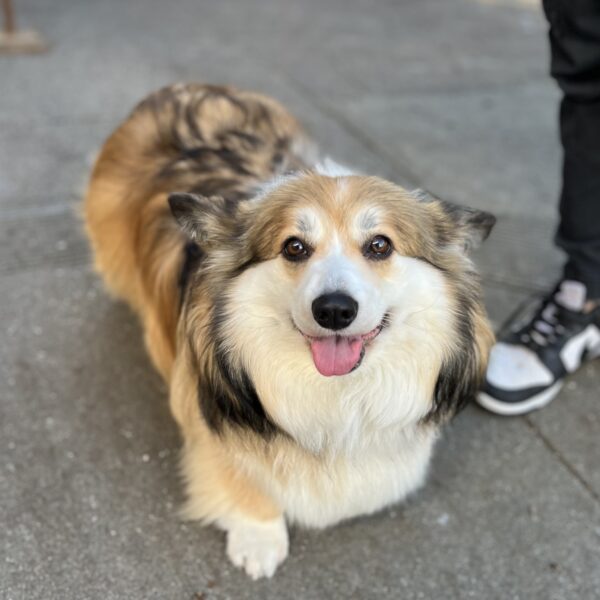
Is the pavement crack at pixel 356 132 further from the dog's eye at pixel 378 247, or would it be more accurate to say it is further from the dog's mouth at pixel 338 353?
the dog's mouth at pixel 338 353

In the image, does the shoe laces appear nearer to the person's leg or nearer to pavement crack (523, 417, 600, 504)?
the person's leg

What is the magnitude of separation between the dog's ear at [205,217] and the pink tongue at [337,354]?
477 mm

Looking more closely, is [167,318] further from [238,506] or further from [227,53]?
[227,53]

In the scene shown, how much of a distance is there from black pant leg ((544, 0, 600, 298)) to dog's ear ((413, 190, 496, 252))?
84 centimetres

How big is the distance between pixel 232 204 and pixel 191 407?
0.68m

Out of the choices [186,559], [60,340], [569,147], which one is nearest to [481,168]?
[569,147]

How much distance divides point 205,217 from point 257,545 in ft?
3.39

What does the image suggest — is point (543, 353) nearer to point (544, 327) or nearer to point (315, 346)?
point (544, 327)

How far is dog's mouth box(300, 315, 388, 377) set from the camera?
1.84m

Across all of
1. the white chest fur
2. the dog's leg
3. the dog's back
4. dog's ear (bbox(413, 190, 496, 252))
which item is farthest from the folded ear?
the dog's leg

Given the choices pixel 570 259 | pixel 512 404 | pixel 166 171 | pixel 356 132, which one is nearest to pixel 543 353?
pixel 512 404

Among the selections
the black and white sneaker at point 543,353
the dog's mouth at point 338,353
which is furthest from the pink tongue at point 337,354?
the black and white sneaker at point 543,353

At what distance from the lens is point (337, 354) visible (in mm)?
1848

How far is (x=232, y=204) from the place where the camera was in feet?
7.00
